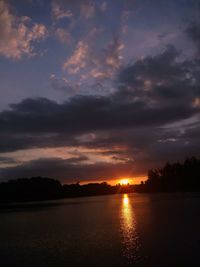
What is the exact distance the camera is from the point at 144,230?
52375mm

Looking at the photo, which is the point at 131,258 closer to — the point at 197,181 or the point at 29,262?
the point at 29,262

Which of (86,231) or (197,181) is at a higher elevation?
(197,181)

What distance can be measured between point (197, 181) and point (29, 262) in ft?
579

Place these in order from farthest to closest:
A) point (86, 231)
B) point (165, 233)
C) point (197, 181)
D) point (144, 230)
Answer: point (197, 181) < point (86, 231) < point (144, 230) < point (165, 233)

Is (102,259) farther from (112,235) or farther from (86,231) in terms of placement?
(86,231)

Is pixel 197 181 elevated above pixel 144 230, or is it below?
above

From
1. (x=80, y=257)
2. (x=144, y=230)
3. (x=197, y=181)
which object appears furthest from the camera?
(x=197, y=181)

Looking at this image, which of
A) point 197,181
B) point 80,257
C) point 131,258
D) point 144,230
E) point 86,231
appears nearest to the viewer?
point 131,258

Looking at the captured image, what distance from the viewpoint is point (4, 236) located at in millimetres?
56281

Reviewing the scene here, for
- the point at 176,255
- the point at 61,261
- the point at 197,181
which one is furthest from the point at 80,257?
the point at 197,181

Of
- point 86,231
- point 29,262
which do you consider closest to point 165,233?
point 86,231

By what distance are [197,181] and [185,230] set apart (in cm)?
15630

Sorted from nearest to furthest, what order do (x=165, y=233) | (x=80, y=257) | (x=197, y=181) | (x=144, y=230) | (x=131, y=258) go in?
(x=131, y=258)
(x=80, y=257)
(x=165, y=233)
(x=144, y=230)
(x=197, y=181)

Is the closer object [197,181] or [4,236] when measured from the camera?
[4,236]
